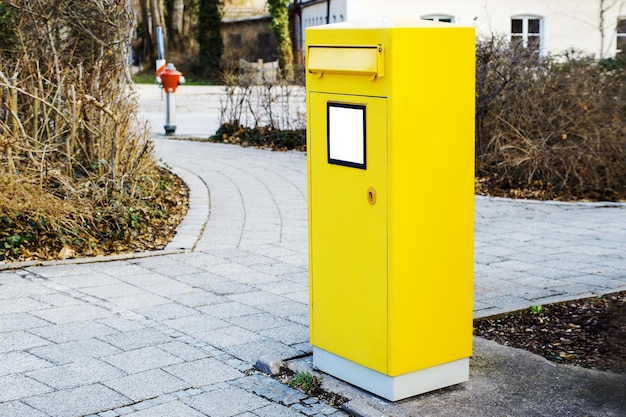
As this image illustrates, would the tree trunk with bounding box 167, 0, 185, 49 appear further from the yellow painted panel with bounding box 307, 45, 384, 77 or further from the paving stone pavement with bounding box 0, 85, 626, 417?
the yellow painted panel with bounding box 307, 45, 384, 77

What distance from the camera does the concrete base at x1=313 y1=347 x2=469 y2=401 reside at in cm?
465

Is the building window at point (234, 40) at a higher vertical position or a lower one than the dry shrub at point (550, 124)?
higher

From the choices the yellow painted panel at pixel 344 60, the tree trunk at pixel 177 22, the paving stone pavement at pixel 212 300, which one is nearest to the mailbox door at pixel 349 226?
the yellow painted panel at pixel 344 60

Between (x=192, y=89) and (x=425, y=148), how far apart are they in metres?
26.6

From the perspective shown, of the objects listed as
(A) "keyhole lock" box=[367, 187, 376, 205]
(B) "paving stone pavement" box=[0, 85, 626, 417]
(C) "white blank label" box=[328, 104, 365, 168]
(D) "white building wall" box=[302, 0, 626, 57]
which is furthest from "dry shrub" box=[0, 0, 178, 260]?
(D) "white building wall" box=[302, 0, 626, 57]

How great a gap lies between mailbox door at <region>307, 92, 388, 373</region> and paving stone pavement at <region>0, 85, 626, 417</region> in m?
0.30

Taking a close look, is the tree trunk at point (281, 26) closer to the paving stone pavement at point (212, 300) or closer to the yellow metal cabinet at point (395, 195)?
the paving stone pavement at point (212, 300)

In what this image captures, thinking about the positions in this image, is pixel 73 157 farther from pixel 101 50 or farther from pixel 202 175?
pixel 202 175

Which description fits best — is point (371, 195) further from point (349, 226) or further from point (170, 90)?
point (170, 90)

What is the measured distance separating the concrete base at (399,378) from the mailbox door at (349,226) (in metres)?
0.06

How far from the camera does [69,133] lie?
29.4 feet

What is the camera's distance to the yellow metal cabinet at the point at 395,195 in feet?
14.6

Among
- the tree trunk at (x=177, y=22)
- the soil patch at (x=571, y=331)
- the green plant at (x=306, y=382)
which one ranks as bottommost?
the soil patch at (x=571, y=331)

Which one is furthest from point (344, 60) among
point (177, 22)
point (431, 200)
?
point (177, 22)
